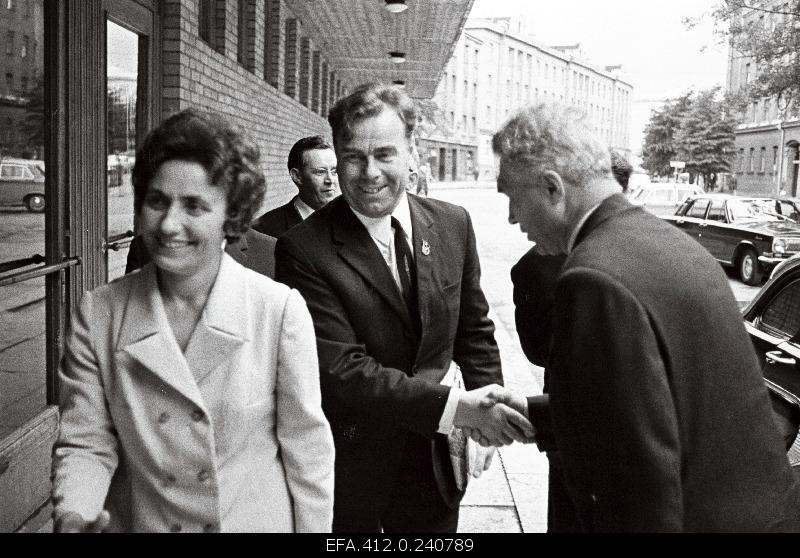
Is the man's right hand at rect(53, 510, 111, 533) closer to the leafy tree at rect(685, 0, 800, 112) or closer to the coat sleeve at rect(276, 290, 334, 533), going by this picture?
the coat sleeve at rect(276, 290, 334, 533)

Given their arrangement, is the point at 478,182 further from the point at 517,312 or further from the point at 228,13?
the point at 517,312

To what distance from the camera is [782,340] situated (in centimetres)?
445

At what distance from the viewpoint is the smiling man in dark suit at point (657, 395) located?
70.7 inches

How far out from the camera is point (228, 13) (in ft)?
30.7

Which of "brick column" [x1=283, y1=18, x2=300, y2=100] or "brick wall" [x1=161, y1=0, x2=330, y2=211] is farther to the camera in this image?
"brick column" [x1=283, y1=18, x2=300, y2=100]

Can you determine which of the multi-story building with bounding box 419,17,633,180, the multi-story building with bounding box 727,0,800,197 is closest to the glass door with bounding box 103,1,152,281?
the multi-story building with bounding box 727,0,800,197

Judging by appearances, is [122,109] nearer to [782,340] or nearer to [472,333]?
[472,333]

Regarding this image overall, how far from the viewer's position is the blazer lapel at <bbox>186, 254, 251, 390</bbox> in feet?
6.34

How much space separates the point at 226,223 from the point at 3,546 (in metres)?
0.82

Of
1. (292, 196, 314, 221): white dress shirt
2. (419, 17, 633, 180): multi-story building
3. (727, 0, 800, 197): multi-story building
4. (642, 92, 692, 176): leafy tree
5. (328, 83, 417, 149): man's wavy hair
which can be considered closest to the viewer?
(328, 83, 417, 149): man's wavy hair

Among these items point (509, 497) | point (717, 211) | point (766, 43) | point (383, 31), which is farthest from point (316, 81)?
point (509, 497)

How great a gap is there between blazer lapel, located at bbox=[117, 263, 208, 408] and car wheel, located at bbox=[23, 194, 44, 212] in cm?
314

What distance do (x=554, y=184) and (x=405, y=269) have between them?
2.55ft

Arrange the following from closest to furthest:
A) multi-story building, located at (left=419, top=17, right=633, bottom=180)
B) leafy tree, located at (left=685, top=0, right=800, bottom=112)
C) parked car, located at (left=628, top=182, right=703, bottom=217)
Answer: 1. leafy tree, located at (left=685, top=0, right=800, bottom=112)
2. parked car, located at (left=628, top=182, right=703, bottom=217)
3. multi-story building, located at (left=419, top=17, right=633, bottom=180)
